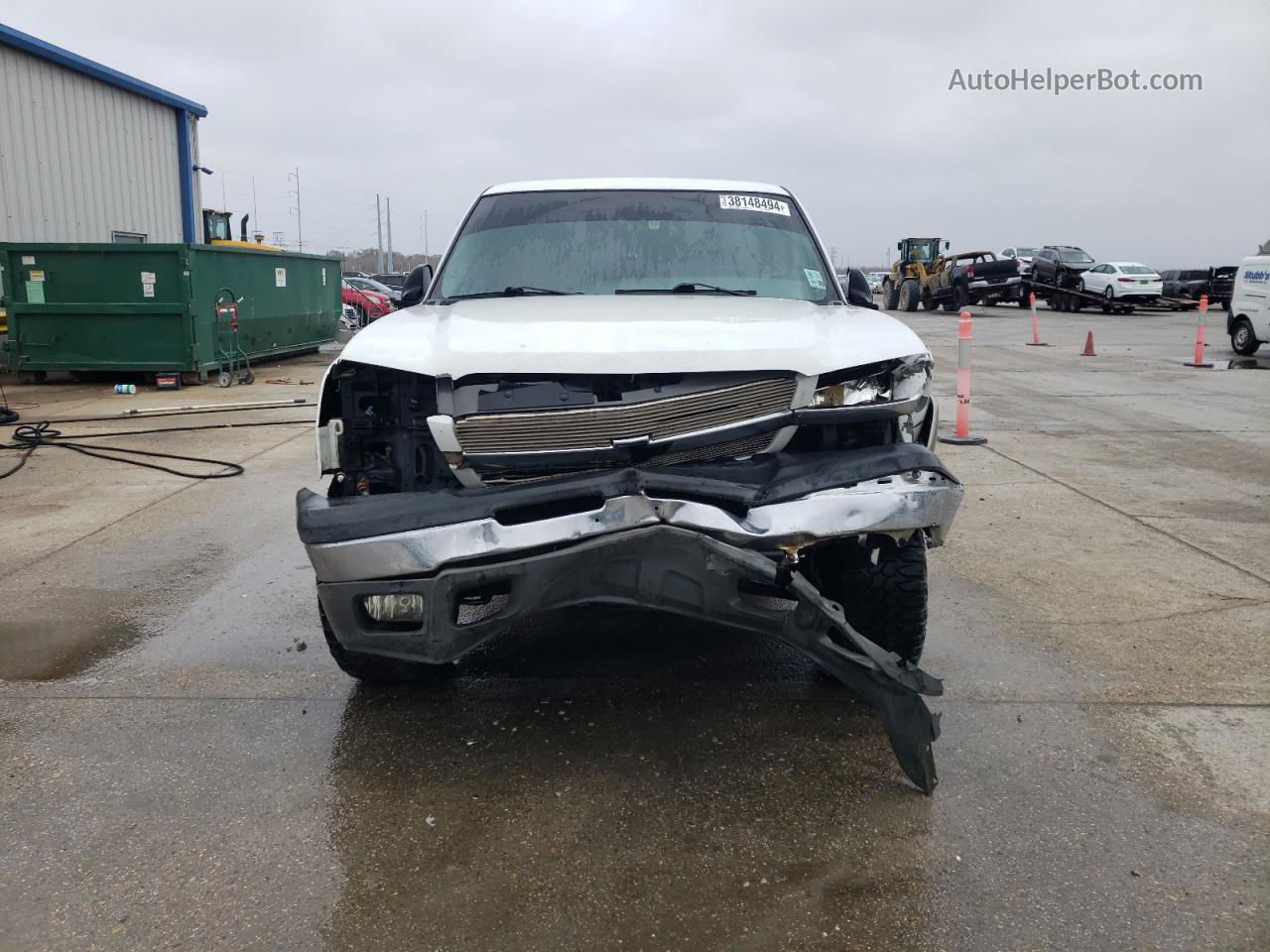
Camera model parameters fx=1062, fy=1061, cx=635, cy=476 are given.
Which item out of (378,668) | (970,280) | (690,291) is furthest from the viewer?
(970,280)

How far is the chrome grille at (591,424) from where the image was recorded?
3111mm

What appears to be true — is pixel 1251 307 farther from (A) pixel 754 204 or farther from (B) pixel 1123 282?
(A) pixel 754 204

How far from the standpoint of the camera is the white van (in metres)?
16.7

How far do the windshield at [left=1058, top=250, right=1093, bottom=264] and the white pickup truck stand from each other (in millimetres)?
32999

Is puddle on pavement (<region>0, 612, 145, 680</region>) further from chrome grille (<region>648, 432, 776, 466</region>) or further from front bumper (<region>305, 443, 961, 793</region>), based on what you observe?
chrome grille (<region>648, 432, 776, 466</region>)

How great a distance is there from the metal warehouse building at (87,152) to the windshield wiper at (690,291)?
585 inches

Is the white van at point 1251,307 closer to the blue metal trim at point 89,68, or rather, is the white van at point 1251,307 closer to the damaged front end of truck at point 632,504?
the damaged front end of truck at point 632,504

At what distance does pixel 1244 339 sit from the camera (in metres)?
17.4

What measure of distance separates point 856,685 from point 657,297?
173cm

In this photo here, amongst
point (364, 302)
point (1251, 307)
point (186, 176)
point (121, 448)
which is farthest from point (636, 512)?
point (364, 302)

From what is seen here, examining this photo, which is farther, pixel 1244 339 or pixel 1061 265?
pixel 1061 265

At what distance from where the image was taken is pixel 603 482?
9.60 feet

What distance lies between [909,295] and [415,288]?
3119 centimetres

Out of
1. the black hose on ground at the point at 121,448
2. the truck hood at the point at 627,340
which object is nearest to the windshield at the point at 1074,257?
the black hose on ground at the point at 121,448
